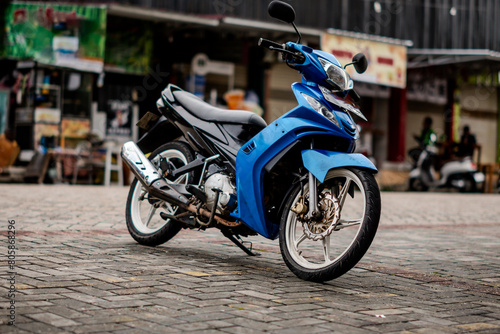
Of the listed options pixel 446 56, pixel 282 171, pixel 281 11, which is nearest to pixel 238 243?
pixel 282 171

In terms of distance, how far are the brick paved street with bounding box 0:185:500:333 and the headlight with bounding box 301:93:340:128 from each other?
3.24 feet

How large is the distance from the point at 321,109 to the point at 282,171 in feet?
1.76

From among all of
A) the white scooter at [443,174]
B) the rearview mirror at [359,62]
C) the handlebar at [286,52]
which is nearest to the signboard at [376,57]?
the white scooter at [443,174]

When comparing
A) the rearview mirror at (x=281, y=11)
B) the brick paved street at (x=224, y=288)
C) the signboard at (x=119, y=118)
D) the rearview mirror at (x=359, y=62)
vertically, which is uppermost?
the signboard at (x=119, y=118)

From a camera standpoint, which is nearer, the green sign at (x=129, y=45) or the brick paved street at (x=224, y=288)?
the brick paved street at (x=224, y=288)

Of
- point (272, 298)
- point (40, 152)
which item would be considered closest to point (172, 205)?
point (272, 298)

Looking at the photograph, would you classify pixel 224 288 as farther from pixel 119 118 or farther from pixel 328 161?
pixel 119 118

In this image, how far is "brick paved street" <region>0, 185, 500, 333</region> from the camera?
3.18 m

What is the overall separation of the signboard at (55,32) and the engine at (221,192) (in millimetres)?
11269

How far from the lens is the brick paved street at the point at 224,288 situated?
318 centimetres

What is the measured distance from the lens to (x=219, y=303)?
11.7 feet

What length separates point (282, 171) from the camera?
462 cm

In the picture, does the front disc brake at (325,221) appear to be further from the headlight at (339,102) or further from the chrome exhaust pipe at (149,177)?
the chrome exhaust pipe at (149,177)

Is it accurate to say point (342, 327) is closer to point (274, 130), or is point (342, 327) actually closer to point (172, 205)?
point (274, 130)
